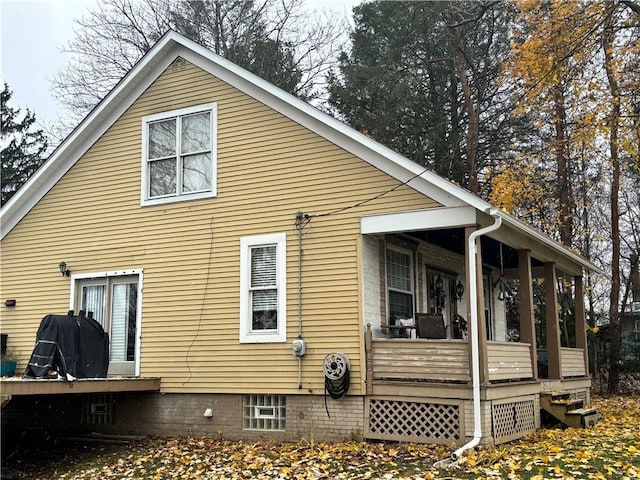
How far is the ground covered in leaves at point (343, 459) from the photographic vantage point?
864 cm

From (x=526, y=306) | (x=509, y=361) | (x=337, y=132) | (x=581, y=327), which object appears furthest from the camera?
(x=581, y=327)

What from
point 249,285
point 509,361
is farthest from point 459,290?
point 249,285

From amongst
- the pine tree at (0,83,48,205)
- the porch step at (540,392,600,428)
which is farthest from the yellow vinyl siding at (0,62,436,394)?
the pine tree at (0,83,48,205)

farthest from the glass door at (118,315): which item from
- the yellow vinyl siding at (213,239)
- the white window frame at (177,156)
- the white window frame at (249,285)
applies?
the white window frame at (249,285)

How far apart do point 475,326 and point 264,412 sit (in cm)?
390

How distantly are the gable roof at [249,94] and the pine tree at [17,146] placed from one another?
61.7 feet

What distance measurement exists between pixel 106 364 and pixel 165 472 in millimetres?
2986

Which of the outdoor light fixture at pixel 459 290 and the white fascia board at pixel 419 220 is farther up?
the white fascia board at pixel 419 220

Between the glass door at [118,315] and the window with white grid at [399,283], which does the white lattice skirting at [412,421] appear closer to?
the window with white grid at [399,283]

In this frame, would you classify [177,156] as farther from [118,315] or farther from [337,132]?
[337,132]

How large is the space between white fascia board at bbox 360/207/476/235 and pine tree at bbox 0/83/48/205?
83.1 feet

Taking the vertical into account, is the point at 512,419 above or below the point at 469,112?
below

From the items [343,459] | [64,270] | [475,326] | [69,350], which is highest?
[64,270]

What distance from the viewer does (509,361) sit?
1151cm
